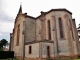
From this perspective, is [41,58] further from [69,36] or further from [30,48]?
[69,36]

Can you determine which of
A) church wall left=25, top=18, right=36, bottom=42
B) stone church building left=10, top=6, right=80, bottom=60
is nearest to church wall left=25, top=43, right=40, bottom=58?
stone church building left=10, top=6, right=80, bottom=60

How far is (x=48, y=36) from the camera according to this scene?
2383 cm

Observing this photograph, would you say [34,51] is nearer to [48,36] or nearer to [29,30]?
[48,36]

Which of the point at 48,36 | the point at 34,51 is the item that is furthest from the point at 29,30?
the point at 34,51

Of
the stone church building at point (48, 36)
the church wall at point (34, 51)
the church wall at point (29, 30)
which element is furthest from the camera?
the church wall at point (29, 30)

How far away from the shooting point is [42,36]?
24.9 meters

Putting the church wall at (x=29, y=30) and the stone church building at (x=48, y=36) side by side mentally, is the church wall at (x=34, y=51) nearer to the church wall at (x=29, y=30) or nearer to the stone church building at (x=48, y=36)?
the stone church building at (x=48, y=36)

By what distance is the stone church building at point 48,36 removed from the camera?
66.6 ft

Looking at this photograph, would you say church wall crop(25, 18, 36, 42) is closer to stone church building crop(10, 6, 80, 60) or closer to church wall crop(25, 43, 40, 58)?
stone church building crop(10, 6, 80, 60)

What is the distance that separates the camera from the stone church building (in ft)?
66.6

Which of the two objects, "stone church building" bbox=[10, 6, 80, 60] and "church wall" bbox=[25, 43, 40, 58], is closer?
"church wall" bbox=[25, 43, 40, 58]

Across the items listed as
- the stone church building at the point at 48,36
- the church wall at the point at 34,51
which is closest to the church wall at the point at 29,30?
the stone church building at the point at 48,36

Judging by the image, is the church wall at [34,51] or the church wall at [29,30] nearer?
the church wall at [34,51]

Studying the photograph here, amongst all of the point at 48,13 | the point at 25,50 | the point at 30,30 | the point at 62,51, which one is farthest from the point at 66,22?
the point at 25,50
